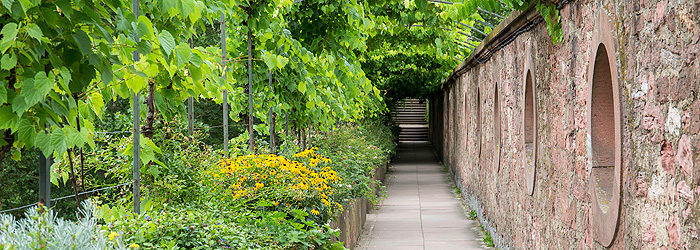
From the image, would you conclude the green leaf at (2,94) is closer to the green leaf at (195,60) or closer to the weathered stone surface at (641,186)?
the green leaf at (195,60)

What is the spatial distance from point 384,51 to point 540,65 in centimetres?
1247

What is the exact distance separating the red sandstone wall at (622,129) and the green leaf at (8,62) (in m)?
2.33

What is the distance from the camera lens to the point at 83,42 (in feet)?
8.07

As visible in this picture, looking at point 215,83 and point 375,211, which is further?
point 375,211

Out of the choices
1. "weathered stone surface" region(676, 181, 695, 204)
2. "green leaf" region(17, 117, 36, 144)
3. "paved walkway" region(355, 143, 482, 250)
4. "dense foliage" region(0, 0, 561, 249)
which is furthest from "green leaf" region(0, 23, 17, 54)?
"paved walkway" region(355, 143, 482, 250)

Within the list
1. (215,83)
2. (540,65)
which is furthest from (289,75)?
(215,83)

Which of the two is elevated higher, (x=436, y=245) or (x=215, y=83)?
(x=215, y=83)

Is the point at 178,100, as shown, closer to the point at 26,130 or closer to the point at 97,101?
the point at 97,101

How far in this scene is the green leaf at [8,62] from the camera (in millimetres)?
2296

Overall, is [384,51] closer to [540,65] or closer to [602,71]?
[540,65]

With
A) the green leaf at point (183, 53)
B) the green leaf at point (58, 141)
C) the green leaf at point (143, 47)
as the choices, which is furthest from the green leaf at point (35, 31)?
the green leaf at point (183, 53)

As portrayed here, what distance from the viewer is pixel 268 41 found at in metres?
6.57

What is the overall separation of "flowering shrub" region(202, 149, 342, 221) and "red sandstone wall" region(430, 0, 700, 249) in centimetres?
184

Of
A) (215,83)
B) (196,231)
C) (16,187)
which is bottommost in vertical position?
(16,187)
